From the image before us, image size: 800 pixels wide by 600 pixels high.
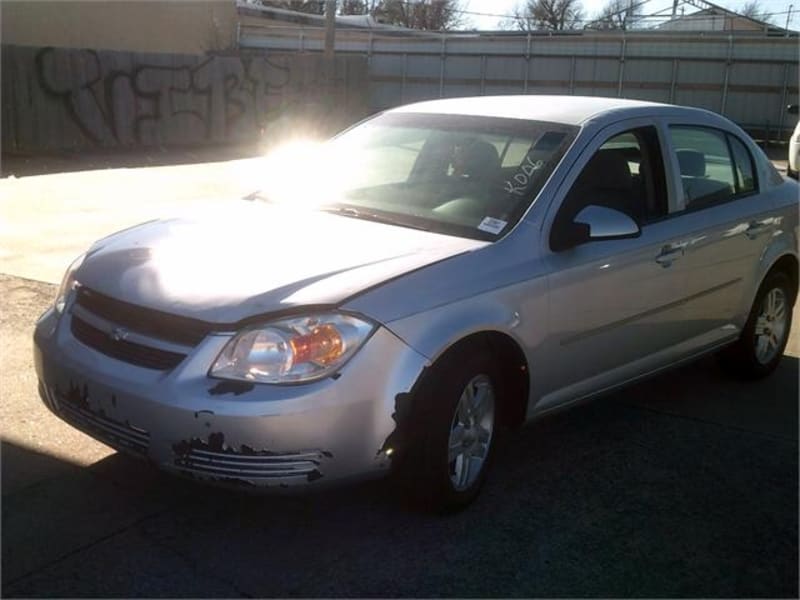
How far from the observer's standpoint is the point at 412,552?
132 inches

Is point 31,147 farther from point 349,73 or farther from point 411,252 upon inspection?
point 411,252

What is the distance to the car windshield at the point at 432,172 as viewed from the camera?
4.05m

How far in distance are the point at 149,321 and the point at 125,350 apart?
0.49 feet

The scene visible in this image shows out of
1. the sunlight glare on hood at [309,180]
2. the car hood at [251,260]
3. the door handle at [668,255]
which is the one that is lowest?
the door handle at [668,255]

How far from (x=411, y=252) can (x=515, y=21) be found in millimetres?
59965

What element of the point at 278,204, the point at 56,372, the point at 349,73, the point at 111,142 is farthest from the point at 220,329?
the point at 349,73

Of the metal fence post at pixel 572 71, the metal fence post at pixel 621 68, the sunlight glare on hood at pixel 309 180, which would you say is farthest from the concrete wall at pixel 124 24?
the sunlight glare on hood at pixel 309 180

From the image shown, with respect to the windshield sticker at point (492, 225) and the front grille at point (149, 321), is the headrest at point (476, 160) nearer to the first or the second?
the windshield sticker at point (492, 225)

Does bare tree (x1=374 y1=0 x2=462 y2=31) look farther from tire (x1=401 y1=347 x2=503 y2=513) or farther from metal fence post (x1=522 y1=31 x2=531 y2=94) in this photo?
tire (x1=401 y1=347 x2=503 y2=513)

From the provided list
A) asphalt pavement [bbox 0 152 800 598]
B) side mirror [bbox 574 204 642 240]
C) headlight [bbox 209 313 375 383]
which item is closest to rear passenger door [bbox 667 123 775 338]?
asphalt pavement [bbox 0 152 800 598]

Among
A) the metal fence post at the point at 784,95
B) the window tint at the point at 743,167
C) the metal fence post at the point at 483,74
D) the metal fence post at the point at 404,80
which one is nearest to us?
the window tint at the point at 743,167

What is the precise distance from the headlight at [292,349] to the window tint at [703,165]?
7.96ft

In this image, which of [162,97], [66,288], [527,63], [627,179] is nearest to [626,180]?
[627,179]

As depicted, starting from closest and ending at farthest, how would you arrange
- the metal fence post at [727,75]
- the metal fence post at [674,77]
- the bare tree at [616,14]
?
the metal fence post at [727,75], the metal fence post at [674,77], the bare tree at [616,14]
